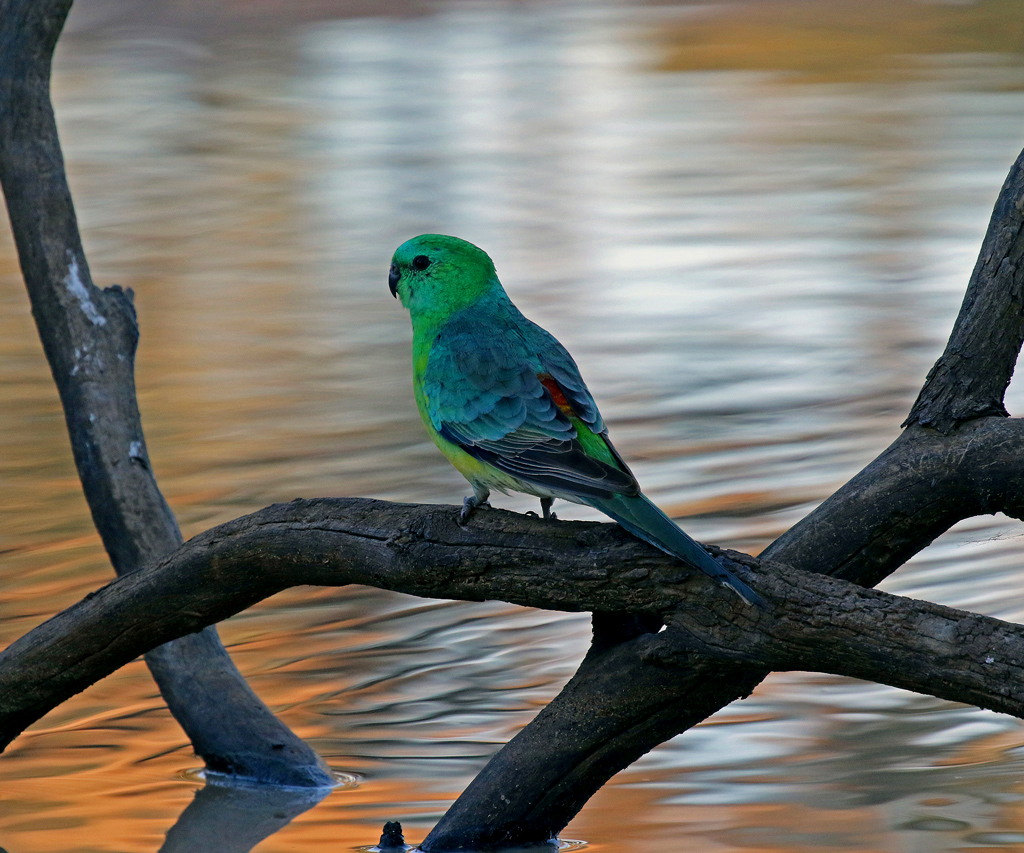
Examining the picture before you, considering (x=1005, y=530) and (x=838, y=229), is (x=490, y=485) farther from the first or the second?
(x=838, y=229)

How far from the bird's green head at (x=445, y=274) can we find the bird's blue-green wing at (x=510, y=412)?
0.07m

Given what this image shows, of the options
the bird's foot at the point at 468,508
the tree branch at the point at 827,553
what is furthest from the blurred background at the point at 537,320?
the bird's foot at the point at 468,508

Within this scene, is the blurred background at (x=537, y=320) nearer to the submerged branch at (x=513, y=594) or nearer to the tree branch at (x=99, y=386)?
the tree branch at (x=99, y=386)

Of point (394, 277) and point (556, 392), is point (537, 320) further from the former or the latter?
point (556, 392)

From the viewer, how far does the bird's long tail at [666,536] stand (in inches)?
74.9

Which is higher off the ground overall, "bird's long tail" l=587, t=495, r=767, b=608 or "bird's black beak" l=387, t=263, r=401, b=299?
"bird's black beak" l=387, t=263, r=401, b=299

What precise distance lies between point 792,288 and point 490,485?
16.7 ft

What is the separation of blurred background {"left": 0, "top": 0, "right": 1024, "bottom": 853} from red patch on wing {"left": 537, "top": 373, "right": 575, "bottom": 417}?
930mm

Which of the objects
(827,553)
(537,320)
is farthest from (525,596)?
(537,320)

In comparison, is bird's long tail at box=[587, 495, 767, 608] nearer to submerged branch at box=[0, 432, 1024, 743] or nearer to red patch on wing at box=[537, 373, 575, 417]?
submerged branch at box=[0, 432, 1024, 743]

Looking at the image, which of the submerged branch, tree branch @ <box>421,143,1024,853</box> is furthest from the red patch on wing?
tree branch @ <box>421,143,1024,853</box>

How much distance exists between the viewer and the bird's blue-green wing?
2037mm

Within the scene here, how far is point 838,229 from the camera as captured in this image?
820 cm

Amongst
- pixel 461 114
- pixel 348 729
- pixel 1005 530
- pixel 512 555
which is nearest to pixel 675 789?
pixel 348 729
